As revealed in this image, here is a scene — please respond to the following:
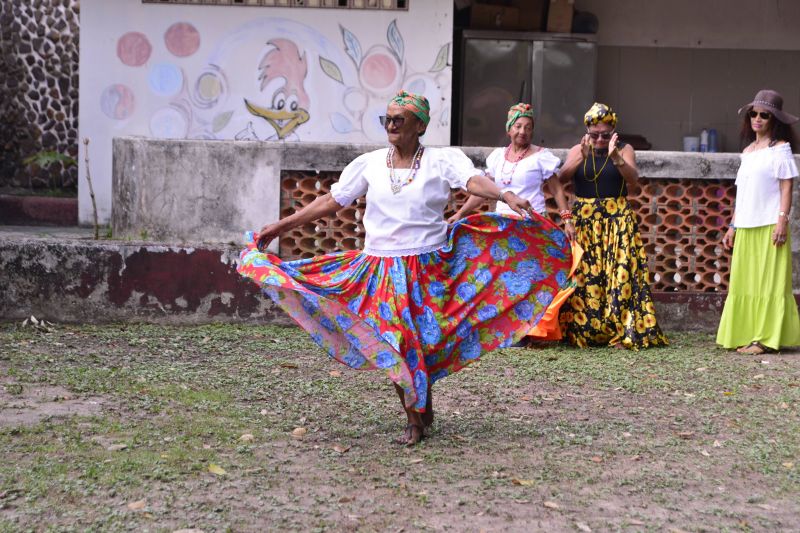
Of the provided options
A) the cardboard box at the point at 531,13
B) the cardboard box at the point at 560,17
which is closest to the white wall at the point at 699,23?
the cardboard box at the point at 560,17

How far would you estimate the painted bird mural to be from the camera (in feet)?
39.9

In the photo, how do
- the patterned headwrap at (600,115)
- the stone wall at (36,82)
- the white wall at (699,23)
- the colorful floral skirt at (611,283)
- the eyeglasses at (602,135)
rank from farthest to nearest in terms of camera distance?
the stone wall at (36,82)
the white wall at (699,23)
the colorful floral skirt at (611,283)
the eyeglasses at (602,135)
the patterned headwrap at (600,115)

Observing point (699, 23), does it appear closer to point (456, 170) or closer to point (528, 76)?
point (528, 76)

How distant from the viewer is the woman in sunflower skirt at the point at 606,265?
867 cm

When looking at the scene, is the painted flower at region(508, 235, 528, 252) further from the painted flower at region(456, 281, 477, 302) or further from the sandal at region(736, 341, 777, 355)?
the sandal at region(736, 341, 777, 355)

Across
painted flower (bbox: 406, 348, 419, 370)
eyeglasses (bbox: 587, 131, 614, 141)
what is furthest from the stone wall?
painted flower (bbox: 406, 348, 419, 370)

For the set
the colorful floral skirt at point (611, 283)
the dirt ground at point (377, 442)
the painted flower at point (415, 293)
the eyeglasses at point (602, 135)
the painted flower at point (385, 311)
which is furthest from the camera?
the colorful floral skirt at point (611, 283)

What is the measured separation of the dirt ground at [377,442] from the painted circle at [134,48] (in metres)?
4.52

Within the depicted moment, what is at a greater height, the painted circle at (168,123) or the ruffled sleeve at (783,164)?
the painted circle at (168,123)

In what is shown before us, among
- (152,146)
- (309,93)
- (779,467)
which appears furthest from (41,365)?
(309,93)

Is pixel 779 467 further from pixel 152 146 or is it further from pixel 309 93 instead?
pixel 309 93

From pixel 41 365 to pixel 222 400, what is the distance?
162 centimetres

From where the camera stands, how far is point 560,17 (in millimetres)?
14523

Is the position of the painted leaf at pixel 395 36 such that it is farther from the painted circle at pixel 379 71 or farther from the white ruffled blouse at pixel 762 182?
the white ruffled blouse at pixel 762 182
